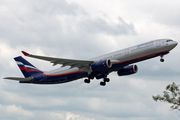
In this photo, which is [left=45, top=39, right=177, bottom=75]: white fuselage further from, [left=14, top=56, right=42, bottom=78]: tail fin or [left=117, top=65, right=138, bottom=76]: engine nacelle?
[left=14, top=56, right=42, bottom=78]: tail fin

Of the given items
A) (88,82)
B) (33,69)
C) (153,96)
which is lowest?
(153,96)

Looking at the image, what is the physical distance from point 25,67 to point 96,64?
19.0 m

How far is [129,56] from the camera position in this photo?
1831 inches

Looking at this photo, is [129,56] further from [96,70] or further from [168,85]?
[168,85]

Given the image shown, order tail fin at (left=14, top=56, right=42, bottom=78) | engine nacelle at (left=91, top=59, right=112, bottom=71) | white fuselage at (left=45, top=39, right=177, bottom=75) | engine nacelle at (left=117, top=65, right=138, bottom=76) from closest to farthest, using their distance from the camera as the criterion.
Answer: white fuselage at (left=45, top=39, right=177, bottom=75) → engine nacelle at (left=91, top=59, right=112, bottom=71) → engine nacelle at (left=117, top=65, right=138, bottom=76) → tail fin at (left=14, top=56, right=42, bottom=78)

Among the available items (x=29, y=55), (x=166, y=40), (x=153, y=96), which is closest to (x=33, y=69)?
(x=29, y=55)

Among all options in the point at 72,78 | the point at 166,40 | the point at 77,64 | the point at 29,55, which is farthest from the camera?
the point at 72,78

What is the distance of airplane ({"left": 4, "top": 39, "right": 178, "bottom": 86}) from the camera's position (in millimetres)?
45781

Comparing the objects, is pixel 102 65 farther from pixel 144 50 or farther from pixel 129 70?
pixel 129 70

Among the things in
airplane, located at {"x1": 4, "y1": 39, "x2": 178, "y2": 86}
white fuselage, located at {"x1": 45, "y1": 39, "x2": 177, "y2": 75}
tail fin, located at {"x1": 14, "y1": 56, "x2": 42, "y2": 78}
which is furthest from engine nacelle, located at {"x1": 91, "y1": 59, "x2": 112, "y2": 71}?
tail fin, located at {"x1": 14, "y1": 56, "x2": 42, "y2": 78}

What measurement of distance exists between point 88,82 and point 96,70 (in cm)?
657

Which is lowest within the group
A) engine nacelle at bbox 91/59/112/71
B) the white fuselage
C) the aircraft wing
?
engine nacelle at bbox 91/59/112/71

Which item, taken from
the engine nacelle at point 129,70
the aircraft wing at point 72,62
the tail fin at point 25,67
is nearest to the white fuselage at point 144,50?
the aircraft wing at point 72,62

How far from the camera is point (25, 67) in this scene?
58625 millimetres
